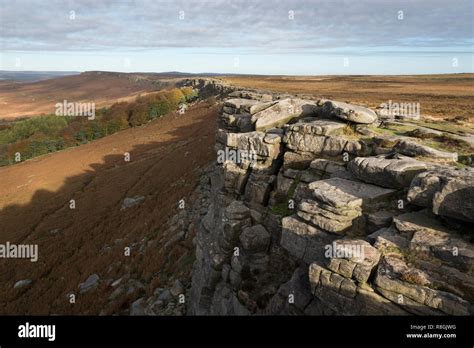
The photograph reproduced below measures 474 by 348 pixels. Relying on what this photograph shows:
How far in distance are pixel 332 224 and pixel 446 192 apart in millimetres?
3565

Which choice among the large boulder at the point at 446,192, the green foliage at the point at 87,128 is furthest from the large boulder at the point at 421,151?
the green foliage at the point at 87,128

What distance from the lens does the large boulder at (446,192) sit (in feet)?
31.7

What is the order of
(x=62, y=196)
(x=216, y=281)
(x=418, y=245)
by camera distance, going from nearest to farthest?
(x=418, y=245)
(x=216, y=281)
(x=62, y=196)

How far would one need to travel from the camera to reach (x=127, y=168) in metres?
43.2

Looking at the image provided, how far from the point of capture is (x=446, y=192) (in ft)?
32.7

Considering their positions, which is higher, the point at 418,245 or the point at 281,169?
the point at 281,169

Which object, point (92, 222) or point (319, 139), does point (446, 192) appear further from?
point (92, 222)

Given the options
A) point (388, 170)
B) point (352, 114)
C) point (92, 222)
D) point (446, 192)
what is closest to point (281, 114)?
point (352, 114)

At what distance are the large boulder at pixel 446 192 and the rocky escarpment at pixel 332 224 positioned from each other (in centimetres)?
3

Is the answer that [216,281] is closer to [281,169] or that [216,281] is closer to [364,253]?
[281,169]

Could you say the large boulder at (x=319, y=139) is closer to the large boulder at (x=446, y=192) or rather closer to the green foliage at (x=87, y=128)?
the large boulder at (x=446, y=192)
